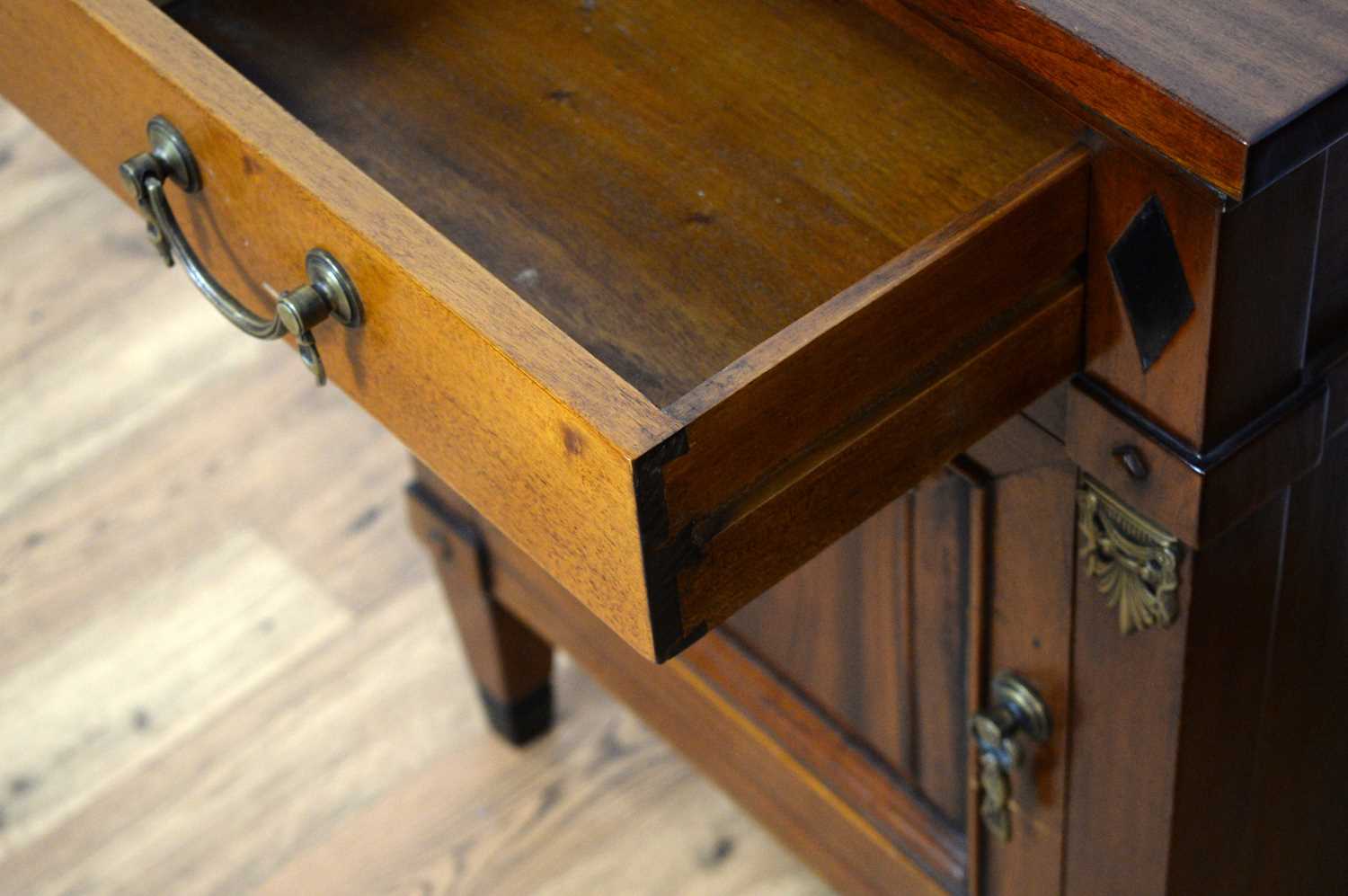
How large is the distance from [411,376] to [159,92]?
0.14m

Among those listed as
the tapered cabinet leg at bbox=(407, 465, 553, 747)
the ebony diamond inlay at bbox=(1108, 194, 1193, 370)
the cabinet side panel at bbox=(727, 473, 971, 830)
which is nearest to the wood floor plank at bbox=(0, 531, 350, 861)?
the tapered cabinet leg at bbox=(407, 465, 553, 747)

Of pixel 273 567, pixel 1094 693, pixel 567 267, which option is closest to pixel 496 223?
pixel 567 267

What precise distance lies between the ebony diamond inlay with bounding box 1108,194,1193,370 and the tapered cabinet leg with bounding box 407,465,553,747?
0.60 metres

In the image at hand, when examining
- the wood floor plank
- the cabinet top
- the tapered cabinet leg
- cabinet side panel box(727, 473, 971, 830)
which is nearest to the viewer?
the cabinet top

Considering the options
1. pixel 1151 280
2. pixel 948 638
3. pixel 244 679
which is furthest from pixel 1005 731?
pixel 244 679

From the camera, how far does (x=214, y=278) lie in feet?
2.33

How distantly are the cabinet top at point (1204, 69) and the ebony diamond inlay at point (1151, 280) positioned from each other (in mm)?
50

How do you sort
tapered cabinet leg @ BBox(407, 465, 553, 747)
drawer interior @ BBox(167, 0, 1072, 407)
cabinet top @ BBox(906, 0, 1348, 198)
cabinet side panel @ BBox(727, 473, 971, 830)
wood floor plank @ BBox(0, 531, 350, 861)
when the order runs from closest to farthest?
cabinet top @ BBox(906, 0, 1348, 198) < drawer interior @ BBox(167, 0, 1072, 407) < cabinet side panel @ BBox(727, 473, 971, 830) < tapered cabinet leg @ BBox(407, 465, 553, 747) < wood floor plank @ BBox(0, 531, 350, 861)

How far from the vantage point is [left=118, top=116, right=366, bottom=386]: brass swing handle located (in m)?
0.61

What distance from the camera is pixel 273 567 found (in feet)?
4.69

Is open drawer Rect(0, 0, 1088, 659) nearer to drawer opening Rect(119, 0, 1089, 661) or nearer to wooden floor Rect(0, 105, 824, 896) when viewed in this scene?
drawer opening Rect(119, 0, 1089, 661)

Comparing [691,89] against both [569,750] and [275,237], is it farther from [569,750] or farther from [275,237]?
[569,750]

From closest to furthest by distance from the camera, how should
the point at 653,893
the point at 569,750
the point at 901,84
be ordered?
the point at 901,84
the point at 653,893
the point at 569,750

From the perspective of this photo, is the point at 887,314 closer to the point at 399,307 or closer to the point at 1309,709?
the point at 399,307
